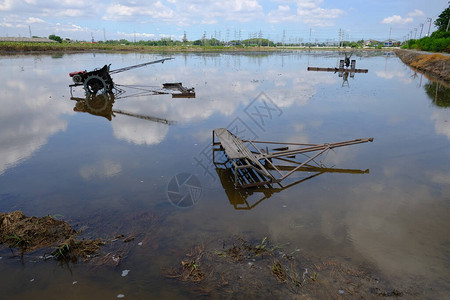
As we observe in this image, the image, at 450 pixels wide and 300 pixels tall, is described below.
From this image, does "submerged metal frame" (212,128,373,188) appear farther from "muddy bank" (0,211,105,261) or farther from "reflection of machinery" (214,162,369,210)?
"muddy bank" (0,211,105,261)

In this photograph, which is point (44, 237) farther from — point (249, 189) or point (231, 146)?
point (231, 146)

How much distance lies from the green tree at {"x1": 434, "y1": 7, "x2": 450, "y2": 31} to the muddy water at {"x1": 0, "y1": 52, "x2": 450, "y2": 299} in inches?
2576

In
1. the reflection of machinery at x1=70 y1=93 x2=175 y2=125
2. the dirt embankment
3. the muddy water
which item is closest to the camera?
the muddy water

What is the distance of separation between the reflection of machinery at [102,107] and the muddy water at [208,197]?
217mm

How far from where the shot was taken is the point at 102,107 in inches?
659


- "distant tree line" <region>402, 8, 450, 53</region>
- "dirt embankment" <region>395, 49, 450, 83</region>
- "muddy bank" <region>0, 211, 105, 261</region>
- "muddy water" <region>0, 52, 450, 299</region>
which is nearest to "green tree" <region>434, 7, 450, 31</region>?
"distant tree line" <region>402, 8, 450, 53</region>

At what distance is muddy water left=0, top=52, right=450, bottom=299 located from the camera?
4637 mm

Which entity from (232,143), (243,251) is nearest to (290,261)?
(243,251)

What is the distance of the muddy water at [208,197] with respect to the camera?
15.2 feet

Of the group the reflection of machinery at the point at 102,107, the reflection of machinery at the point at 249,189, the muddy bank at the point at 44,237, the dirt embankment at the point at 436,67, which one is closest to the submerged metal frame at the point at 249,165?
the reflection of machinery at the point at 249,189

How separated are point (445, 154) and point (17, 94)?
2383 centimetres

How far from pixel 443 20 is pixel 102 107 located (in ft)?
A: 257

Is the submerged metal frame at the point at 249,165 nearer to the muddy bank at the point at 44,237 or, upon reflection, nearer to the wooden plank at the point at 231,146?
the wooden plank at the point at 231,146

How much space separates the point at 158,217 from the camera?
20.2 feet
